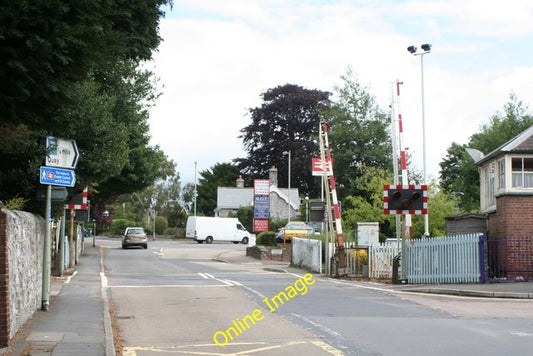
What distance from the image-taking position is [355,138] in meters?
49.0

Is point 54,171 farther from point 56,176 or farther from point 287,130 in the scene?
point 287,130

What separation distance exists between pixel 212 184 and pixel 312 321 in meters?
83.3

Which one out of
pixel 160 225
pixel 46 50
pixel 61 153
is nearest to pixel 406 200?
pixel 61 153

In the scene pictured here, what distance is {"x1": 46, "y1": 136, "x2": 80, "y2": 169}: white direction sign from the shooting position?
40.8ft

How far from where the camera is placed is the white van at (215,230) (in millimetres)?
62344

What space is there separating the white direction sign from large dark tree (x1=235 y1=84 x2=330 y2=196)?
55031mm

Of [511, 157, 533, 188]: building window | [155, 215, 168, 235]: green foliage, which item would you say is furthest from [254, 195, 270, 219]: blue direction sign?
[511, 157, 533, 188]: building window

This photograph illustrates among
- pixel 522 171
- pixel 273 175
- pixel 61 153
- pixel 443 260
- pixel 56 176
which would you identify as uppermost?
pixel 273 175

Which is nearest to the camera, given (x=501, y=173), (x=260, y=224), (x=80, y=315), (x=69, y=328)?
(x=69, y=328)

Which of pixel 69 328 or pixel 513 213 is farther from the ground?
pixel 513 213

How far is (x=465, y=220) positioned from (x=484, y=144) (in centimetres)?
2583

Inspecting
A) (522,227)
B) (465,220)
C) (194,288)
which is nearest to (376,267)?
(465,220)

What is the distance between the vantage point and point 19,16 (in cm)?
652

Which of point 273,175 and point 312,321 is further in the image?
point 273,175
